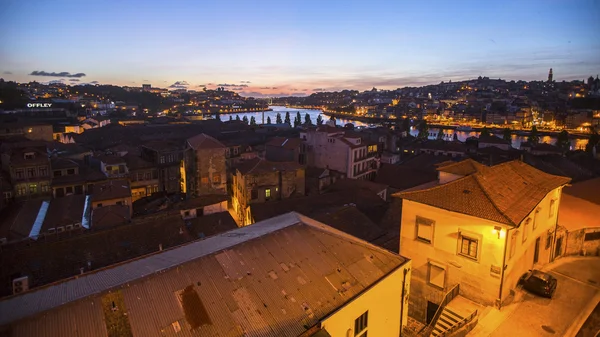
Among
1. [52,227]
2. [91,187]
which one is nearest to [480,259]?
[52,227]

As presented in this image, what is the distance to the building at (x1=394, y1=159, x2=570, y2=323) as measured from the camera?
9.77m

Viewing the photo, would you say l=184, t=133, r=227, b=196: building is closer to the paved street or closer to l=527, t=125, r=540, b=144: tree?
the paved street

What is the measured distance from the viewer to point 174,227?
1692cm

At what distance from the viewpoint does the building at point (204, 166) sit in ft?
89.7

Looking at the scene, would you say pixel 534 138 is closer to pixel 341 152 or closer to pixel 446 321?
pixel 341 152

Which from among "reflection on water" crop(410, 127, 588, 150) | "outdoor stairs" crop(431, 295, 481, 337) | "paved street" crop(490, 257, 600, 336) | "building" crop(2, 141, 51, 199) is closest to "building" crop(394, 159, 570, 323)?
"outdoor stairs" crop(431, 295, 481, 337)

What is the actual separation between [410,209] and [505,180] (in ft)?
10.9

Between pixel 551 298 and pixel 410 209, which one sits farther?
pixel 410 209

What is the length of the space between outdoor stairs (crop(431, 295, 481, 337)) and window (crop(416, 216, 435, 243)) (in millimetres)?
1944

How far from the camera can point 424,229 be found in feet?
36.3

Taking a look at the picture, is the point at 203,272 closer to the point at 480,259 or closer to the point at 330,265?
the point at 330,265

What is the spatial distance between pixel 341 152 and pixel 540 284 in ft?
74.6

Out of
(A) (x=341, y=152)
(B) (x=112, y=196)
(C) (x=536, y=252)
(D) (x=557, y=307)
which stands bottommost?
(B) (x=112, y=196)

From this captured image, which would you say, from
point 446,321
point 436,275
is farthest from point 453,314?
point 436,275
